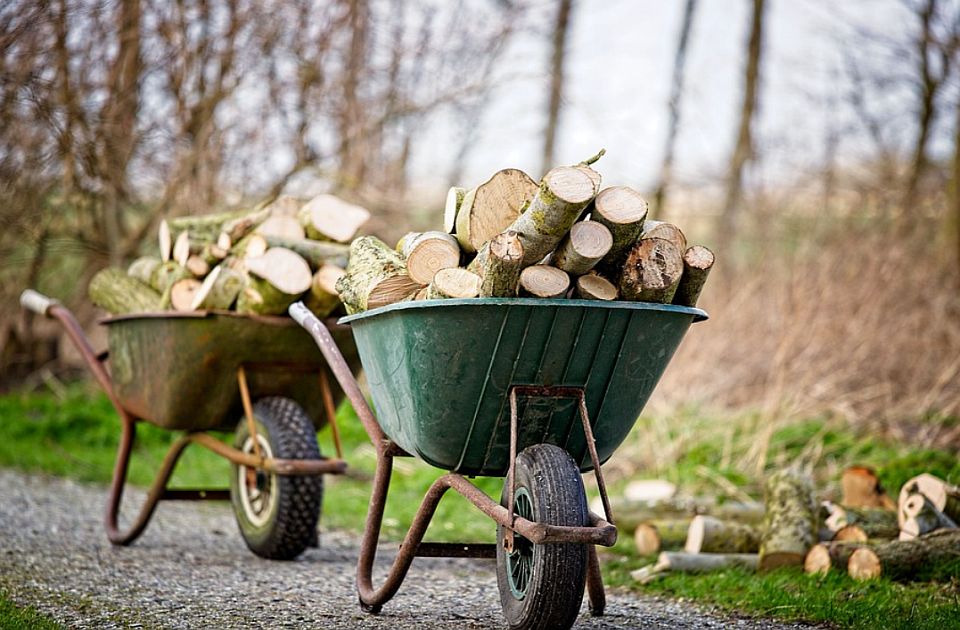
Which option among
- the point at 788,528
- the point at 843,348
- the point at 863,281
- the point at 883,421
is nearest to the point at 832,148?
the point at 863,281

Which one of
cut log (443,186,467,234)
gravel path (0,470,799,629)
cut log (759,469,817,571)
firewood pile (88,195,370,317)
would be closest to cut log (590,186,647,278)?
cut log (443,186,467,234)

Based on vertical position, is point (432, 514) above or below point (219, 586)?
above

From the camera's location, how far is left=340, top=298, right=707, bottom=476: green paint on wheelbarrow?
2.25 meters

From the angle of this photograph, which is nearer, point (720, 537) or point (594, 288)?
point (594, 288)

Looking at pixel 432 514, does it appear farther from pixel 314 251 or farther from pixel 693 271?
pixel 314 251

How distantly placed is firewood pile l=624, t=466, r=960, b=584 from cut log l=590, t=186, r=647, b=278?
5.25 ft

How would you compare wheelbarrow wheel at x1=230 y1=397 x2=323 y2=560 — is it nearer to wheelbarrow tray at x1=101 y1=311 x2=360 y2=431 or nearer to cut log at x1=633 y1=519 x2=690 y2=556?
wheelbarrow tray at x1=101 y1=311 x2=360 y2=431

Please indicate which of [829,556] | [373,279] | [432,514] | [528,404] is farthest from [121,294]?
[829,556]

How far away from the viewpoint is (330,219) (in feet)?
12.5

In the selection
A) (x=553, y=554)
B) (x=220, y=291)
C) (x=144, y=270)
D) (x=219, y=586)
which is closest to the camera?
(x=553, y=554)

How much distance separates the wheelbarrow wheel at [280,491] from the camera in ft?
11.2

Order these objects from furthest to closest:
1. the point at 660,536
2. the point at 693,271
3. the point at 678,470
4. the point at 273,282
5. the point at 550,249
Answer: the point at 678,470
the point at 660,536
the point at 273,282
the point at 693,271
the point at 550,249

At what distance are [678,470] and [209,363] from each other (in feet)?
8.75

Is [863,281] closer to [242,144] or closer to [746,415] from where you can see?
[746,415]
